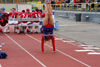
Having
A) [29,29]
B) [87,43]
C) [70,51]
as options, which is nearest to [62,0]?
[29,29]

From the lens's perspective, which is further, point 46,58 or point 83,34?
point 83,34

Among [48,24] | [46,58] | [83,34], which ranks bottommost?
[83,34]

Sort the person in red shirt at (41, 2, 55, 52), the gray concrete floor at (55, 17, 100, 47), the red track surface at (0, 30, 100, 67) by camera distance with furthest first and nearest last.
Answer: the gray concrete floor at (55, 17, 100, 47)
the person in red shirt at (41, 2, 55, 52)
the red track surface at (0, 30, 100, 67)

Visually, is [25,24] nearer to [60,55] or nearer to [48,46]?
[48,46]

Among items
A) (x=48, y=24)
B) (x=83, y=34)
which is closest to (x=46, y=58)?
(x=48, y=24)

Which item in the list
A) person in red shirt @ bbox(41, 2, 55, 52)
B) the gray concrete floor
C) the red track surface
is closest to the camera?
the red track surface

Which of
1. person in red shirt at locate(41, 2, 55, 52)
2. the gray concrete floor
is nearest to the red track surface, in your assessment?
person in red shirt at locate(41, 2, 55, 52)

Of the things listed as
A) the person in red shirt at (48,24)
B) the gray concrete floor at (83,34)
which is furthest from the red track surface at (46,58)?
the gray concrete floor at (83,34)

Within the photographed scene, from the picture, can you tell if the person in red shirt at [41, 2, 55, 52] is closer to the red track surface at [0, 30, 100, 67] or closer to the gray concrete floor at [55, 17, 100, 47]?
the red track surface at [0, 30, 100, 67]

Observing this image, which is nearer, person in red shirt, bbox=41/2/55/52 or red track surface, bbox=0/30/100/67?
red track surface, bbox=0/30/100/67

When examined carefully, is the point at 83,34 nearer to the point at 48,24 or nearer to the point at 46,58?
the point at 48,24

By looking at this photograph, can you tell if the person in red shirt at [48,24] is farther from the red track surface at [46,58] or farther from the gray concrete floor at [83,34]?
the gray concrete floor at [83,34]

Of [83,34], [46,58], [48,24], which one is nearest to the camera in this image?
[46,58]

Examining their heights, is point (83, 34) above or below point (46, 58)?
below
